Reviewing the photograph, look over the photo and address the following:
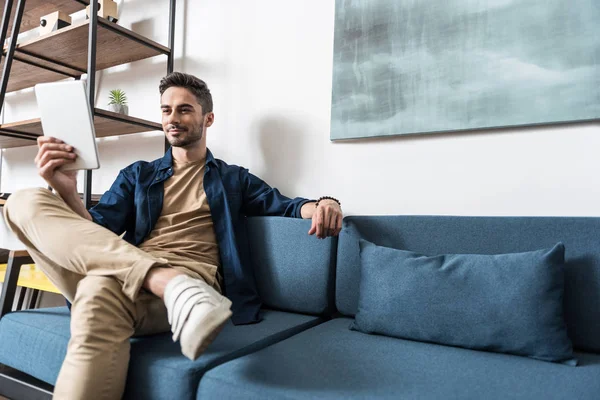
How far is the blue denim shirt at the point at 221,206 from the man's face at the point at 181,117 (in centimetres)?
10

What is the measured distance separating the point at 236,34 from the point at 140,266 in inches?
58.9

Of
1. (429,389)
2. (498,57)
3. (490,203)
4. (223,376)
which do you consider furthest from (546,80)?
(223,376)

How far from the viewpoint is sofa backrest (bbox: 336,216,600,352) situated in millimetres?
1158

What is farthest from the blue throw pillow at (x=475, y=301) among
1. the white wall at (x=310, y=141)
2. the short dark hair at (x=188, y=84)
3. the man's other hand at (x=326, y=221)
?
the short dark hair at (x=188, y=84)

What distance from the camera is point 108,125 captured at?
2.29m

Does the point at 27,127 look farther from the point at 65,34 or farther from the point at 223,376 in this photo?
the point at 223,376

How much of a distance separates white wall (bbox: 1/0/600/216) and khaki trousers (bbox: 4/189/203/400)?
3.12 feet

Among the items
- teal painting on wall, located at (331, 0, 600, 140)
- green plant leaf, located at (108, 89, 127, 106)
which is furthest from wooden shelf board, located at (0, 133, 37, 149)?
teal painting on wall, located at (331, 0, 600, 140)

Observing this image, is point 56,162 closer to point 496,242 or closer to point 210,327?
point 210,327

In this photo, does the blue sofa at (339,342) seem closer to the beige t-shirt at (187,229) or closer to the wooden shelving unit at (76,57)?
the beige t-shirt at (187,229)

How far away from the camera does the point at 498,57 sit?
4.85 ft

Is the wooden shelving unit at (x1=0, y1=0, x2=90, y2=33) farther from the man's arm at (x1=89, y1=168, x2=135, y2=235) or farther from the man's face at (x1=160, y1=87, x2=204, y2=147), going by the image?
the man's arm at (x1=89, y1=168, x2=135, y2=235)

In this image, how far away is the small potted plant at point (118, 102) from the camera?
2.30 metres

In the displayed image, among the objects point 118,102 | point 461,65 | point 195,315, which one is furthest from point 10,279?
point 461,65
